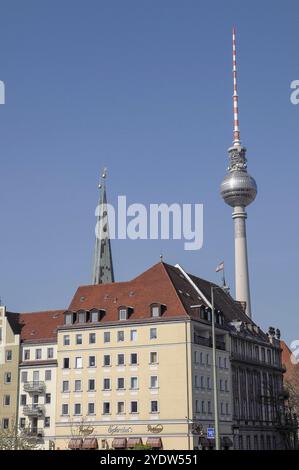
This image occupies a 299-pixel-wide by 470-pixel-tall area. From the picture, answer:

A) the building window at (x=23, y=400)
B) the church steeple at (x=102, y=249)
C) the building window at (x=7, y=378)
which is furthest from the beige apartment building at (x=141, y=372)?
the church steeple at (x=102, y=249)

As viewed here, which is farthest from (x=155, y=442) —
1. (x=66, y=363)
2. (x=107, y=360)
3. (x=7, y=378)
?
(x=7, y=378)

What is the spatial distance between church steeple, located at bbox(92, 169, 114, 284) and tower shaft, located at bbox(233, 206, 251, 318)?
116ft

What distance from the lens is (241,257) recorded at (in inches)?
7623

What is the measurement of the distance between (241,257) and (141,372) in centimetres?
10900

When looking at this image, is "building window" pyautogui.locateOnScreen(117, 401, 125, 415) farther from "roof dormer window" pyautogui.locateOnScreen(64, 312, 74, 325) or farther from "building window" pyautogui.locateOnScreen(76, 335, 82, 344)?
"roof dormer window" pyautogui.locateOnScreen(64, 312, 74, 325)

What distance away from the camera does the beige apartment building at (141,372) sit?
85.9m

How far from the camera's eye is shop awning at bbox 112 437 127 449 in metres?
87.2

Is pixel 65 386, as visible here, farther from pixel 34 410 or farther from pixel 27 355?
pixel 27 355

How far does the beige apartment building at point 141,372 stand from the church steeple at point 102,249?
90.0m

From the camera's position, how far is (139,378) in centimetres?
8844

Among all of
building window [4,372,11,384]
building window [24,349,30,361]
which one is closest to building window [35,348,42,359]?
building window [24,349,30,361]
